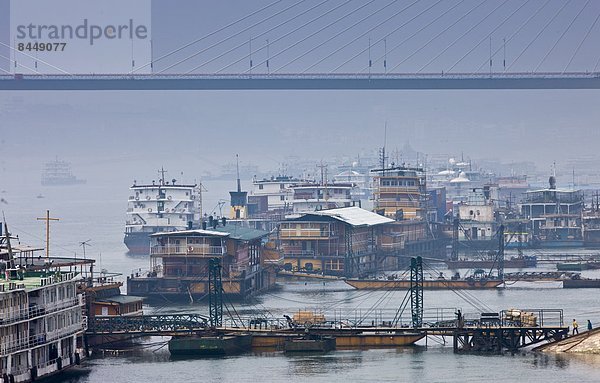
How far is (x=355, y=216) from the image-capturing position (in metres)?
82.8

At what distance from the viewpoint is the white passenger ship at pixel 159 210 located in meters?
99.8

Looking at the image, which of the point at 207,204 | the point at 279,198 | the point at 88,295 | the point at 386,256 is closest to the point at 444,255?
the point at 386,256

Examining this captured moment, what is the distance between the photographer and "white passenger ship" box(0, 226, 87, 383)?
4197 centimetres

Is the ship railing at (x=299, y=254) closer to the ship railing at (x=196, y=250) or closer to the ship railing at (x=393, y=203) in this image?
the ship railing at (x=196, y=250)

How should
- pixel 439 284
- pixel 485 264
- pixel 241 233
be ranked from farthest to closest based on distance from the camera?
pixel 485 264
pixel 241 233
pixel 439 284

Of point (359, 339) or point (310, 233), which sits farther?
point (310, 233)

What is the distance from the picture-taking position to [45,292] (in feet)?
146

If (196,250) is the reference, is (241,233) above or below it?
above

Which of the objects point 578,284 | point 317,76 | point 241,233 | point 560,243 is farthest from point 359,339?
point 317,76

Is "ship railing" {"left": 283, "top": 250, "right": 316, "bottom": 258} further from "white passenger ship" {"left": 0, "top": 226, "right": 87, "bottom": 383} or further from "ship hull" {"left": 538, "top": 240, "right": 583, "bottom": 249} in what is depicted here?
"white passenger ship" {"left": 0, "top": 226, "right": 87, "bottom": 383}

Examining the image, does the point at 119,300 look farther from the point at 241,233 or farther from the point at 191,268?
the point at 241,233

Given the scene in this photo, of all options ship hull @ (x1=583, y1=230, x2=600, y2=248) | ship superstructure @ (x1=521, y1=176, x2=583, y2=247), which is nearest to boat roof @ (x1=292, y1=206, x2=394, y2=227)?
ship superstructure @ (x1=521, y1=176, x2=583, y2=247)

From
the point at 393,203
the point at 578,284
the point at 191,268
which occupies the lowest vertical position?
the point at 578,284

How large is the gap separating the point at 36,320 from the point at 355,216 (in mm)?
40064
